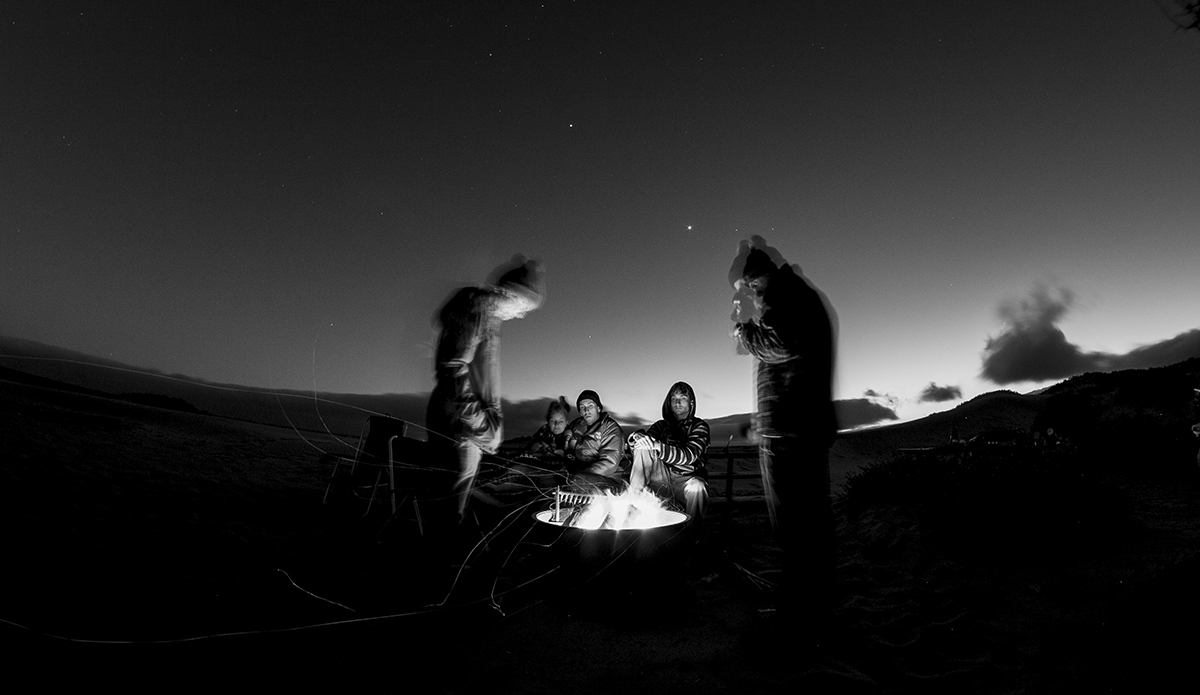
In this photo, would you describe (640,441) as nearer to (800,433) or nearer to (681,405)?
(681,405)

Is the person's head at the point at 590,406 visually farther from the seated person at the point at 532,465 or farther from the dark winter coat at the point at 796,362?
the dark winter coat at the point at 796,362

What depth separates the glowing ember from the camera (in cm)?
472

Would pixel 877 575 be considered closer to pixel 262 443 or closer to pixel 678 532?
pixel 678 532

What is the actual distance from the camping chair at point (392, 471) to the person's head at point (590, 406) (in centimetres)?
192

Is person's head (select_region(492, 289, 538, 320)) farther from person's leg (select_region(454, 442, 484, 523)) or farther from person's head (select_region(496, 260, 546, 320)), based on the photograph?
person's leg (select_region(454, 442, 484, 523))

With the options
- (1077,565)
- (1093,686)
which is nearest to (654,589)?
(1093,686)

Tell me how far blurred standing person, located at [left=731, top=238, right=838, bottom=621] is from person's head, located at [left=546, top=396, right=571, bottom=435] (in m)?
4.09

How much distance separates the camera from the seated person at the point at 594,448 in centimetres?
584

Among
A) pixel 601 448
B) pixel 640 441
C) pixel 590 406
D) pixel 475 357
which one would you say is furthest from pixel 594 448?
pixel 475 357

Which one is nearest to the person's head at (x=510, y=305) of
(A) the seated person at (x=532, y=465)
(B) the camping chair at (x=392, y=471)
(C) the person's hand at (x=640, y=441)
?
(C) the person's hand at (x=640, y=441)

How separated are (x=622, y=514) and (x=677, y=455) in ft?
3.47

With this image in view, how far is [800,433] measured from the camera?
13.0ft

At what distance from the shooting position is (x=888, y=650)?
12.6 ft

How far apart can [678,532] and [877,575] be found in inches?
111
